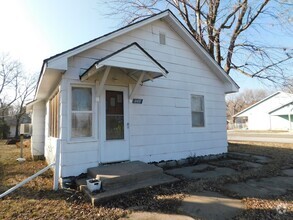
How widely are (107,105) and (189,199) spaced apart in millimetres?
3341

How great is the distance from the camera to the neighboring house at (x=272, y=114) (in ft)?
114

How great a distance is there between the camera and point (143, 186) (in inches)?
179

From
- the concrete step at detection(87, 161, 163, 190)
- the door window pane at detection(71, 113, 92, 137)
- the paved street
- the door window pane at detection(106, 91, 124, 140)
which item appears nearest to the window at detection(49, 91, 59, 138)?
the door window pane at detection(71, 113, 92, 137)

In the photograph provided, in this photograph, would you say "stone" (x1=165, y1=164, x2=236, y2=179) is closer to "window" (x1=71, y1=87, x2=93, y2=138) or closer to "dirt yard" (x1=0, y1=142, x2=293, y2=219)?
"dirt yard" (x1=0, y1=142, x2=293, y2=219)

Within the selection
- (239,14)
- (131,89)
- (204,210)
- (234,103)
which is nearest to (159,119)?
(131,89)

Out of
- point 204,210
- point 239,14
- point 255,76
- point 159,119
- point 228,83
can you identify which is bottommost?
point 204,210

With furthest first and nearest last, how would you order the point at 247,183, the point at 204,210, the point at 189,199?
the point at 247,183
the point at 189,199
the point at 204,210

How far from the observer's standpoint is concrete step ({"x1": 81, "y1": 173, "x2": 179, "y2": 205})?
3980mm

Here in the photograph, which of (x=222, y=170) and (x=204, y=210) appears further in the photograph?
(x=222, y=170)

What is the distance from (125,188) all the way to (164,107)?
341cm

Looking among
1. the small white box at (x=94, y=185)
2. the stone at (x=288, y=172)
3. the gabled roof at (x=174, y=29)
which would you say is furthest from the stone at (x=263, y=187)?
the gabled roof at (x=174, y=29)

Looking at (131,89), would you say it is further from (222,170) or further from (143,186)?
(222,170)

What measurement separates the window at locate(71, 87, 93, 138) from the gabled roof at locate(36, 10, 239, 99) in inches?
31.8

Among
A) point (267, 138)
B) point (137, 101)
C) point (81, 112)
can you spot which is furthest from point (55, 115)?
point (267, 138)
